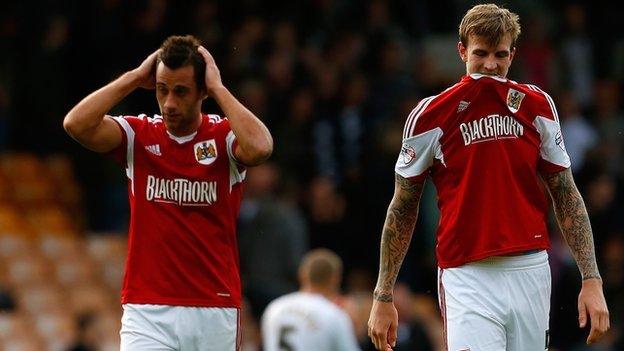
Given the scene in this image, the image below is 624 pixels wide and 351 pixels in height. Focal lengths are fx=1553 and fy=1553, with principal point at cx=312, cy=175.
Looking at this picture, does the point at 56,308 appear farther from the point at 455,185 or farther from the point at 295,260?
the point at 455,185

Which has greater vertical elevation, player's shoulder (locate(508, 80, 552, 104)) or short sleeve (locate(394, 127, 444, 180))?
player's shoulder (locate(508, 80, 552, 104))

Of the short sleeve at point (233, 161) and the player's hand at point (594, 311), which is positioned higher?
the short sleeve at point (233, 161)

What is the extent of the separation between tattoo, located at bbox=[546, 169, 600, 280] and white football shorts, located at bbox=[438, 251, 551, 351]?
0.23 m

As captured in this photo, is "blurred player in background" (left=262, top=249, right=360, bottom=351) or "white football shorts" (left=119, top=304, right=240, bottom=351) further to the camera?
"blurred player in background" (left=262, top=249, right=360, bottom=351)

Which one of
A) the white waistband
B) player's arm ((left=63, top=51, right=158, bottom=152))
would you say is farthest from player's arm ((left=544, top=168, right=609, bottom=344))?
player's arm ((left=63, top=51, right=158, bottom=152))

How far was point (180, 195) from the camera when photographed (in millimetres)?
8375

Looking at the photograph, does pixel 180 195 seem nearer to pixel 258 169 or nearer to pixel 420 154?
pixel 420 154

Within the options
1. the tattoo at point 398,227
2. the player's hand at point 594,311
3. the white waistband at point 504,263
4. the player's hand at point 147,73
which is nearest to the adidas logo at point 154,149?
the player's hand at point 147,73

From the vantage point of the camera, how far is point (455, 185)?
787 centimetres

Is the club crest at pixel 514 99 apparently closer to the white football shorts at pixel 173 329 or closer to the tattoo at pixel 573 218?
the tattoo at pixel 573 218

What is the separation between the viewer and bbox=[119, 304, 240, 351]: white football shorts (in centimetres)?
820

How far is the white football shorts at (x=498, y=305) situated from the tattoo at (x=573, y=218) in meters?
0.23

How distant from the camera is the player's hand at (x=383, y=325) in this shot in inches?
310

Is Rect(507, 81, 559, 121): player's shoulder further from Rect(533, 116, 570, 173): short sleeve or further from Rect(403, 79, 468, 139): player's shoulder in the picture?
Rect(403, 79, 468, 139): player's shoulder
